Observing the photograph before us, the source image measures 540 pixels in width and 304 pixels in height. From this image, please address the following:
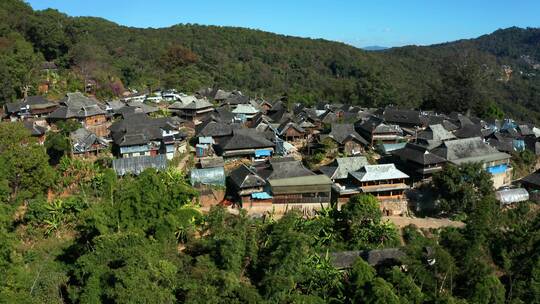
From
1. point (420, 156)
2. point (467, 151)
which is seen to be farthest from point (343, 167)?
point (467, 151)

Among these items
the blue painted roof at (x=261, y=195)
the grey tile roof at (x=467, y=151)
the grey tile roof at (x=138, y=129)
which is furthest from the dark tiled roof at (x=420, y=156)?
the grey tile roof at (x=138, y=129)

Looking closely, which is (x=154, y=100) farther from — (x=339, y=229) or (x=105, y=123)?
(x=339, y=229)

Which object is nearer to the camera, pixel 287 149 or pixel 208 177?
pixel 208 177

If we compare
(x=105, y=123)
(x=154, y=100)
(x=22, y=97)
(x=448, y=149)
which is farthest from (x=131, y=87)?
(x=448, y=149)

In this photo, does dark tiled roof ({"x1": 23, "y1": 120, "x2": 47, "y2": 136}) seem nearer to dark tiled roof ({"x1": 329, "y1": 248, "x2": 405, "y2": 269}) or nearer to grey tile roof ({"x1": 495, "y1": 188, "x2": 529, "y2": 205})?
dark tiled roof ({"x1": 329, "y1": 248, "x2": 405, "y2": 269})

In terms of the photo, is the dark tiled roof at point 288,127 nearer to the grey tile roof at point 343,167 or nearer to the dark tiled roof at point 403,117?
the grey tile roof at point 343,167

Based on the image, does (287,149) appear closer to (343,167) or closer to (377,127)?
(343,167)

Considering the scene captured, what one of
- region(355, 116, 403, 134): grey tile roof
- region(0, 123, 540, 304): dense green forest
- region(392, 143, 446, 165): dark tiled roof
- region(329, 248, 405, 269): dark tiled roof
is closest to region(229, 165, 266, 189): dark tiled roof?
region(0, 123, 540, 304): dense green forest
